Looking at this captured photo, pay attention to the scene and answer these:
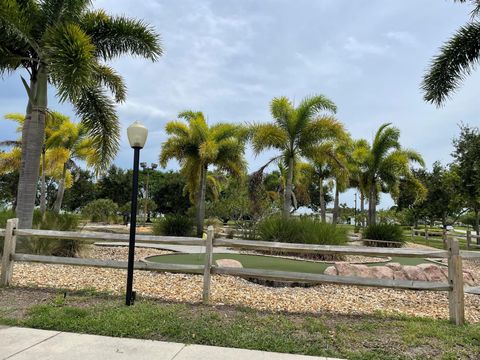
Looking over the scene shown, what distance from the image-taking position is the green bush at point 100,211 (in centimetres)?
4104

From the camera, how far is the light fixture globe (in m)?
5.95

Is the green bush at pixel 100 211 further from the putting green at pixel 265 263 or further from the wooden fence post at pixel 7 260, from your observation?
the wooden fence post at pixel 7 260

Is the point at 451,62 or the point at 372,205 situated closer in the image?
the point at 451,62

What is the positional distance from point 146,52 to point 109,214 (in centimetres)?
3408

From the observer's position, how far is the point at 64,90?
8.76m

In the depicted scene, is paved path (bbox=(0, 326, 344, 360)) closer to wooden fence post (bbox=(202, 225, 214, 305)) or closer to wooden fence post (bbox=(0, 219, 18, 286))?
wooden fence post (bbox=(202, 225, 214, 305))

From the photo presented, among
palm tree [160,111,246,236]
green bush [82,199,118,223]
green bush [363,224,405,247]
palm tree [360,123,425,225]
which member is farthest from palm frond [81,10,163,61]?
green bush [82,199,118,223]

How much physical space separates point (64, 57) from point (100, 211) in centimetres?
3510

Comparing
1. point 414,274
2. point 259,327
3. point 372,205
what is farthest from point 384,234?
point 259,327

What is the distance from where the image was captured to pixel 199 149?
2088 centimetres

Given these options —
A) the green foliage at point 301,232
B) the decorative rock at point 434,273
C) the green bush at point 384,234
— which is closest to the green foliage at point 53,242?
the green foliage at point 301,232

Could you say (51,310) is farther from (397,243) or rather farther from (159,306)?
(397,243)

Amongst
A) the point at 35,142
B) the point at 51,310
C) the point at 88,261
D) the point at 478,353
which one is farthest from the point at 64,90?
the point at 478,353

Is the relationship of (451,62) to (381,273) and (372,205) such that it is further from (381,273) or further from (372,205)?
(372,205)
